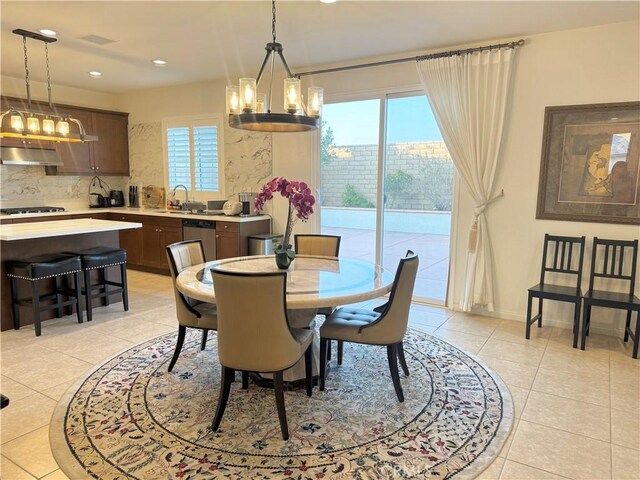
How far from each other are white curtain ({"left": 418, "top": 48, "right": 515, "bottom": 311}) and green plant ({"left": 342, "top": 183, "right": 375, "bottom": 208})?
1187 millimetres

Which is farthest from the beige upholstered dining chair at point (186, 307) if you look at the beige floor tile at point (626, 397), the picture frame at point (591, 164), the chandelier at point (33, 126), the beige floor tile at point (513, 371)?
the picture frame at point (591, 164)

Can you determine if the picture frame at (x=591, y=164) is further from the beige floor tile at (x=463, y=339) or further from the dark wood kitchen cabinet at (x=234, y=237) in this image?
the dark wood kitchen cabinet at (x=234, y=237)

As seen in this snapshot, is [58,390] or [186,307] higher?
[186,307]

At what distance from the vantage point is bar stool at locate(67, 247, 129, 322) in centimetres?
423

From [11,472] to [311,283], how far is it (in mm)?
1840

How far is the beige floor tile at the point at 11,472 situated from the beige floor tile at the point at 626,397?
341cm

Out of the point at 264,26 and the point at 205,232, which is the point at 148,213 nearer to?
the point at 205,232

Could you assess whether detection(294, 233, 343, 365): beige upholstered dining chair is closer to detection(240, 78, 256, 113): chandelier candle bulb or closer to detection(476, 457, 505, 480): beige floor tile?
detection(240, 78, 256, 113): chandelier candle bulb

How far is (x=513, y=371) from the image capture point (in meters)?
3.21

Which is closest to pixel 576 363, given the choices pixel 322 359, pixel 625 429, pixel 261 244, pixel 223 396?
pixel 625 429

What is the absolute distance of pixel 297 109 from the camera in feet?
9.30

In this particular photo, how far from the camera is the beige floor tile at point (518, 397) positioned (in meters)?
2.67

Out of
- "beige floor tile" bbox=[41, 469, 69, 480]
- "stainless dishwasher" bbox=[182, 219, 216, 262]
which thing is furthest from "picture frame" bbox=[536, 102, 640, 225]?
"beige floor tile" bbox=[41, 469, 69, 480]

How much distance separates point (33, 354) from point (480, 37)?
4.96 m
